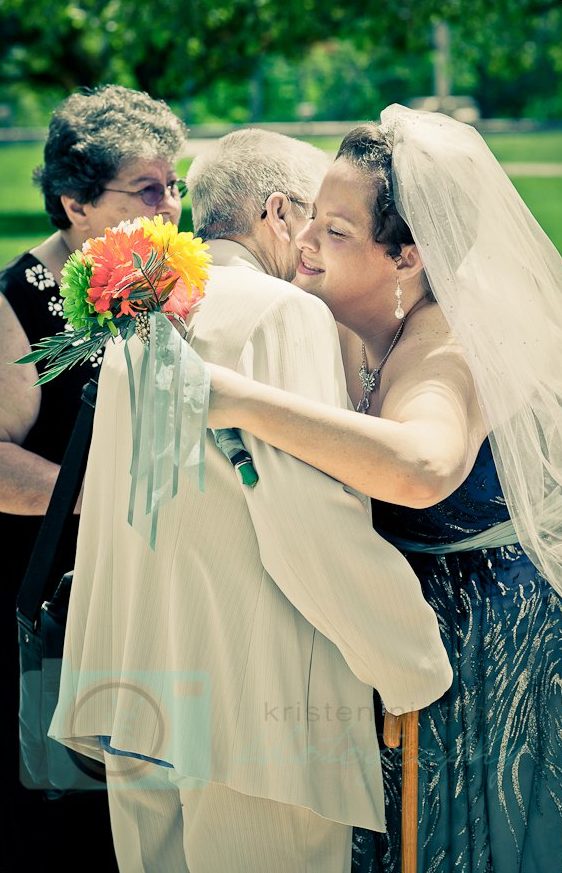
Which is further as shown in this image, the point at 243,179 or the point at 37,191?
the point at 37,191

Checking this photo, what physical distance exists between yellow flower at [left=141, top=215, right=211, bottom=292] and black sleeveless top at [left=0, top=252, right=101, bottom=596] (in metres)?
0.96

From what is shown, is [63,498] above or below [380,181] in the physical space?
below

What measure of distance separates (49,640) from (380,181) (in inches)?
54.9

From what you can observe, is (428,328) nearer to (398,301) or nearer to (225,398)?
→ (398,301)

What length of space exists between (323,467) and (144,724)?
2.34ft

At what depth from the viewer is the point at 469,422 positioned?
236cm

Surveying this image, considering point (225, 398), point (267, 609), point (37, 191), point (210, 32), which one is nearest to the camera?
point (225, 398)

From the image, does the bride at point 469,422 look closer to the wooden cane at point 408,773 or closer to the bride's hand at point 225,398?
the wooden cane at point 408,773

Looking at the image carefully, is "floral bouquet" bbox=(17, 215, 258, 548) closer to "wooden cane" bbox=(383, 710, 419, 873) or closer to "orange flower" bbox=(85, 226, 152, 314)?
"orange flower" bbox=(85, 226, 152, 314)

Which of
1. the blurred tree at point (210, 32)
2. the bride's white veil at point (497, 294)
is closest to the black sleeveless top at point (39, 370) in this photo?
the bride's white veil at point (497, 294)

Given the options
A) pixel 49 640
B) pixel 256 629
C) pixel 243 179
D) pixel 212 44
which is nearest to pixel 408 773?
pixel 256 629

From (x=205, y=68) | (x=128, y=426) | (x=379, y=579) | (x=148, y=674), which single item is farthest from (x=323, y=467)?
(x=205, y=68)

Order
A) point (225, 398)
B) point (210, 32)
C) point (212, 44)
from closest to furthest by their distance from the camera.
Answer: point (225, 398) → point (210, 32) → point (212, 44)

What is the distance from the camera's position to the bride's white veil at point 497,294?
2365 millimetres
